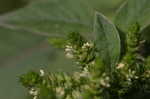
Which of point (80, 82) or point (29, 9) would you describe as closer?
point (80, 82)

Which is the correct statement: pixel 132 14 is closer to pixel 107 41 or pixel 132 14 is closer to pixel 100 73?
pixel 107 41

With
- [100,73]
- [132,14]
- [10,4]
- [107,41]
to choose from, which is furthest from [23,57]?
[100,73]

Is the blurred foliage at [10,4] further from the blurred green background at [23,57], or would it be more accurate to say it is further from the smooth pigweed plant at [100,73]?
the smooth pigweed plant at [100,73]

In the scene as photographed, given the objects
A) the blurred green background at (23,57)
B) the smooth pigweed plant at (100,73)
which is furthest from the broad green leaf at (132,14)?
the blurred green background at (23,57)

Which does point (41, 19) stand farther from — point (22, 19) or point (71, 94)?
point (71, 94)

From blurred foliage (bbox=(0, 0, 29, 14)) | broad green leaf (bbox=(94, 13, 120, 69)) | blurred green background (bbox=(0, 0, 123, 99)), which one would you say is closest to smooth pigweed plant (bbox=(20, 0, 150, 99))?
broad green leaf (bbox=(94, 13, 120, 69))

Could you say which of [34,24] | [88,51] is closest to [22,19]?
[34,24]

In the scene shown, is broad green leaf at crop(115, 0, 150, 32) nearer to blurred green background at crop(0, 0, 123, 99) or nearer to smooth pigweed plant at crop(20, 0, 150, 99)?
smooth pigweed plant at crop(20, 0, 150, 99)
